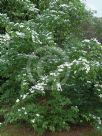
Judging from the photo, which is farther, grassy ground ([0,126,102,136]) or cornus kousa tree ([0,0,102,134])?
grassy ground ([0,126,102,136])

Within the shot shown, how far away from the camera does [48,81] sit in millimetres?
8352

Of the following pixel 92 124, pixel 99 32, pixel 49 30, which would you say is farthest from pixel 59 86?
pixel 99 32

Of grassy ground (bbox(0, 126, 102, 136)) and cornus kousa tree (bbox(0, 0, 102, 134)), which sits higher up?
cornus kousa tree (bbox(0, 0, 102, 134))

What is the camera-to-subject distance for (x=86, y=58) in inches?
356

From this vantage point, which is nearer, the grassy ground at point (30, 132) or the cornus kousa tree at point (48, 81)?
the cornus kousa tree at point (48, 81)

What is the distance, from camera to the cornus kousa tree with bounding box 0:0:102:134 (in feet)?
26.9

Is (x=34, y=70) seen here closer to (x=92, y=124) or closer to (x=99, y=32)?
(x=92, y=124)

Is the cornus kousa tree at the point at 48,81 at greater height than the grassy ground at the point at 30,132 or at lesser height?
greater

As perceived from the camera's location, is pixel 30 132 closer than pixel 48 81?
No

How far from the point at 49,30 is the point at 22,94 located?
2.81 meters

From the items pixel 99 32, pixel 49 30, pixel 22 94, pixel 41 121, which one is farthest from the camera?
pixel 99 32

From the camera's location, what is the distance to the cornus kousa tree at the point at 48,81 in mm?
8188

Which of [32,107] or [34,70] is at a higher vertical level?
[34,70]

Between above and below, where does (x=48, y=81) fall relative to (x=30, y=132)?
above
